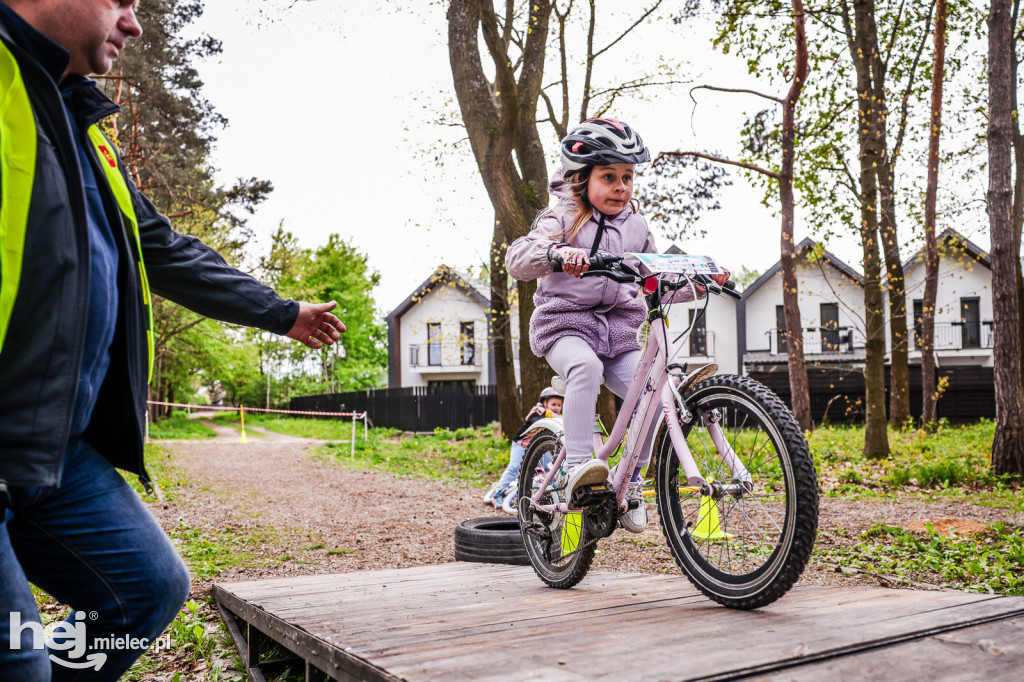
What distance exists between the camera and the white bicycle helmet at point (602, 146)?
3.45m

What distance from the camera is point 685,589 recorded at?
134 inches

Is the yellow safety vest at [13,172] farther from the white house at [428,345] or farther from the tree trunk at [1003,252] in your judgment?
the white house at [428,345]

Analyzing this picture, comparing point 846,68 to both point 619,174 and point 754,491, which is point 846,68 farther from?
point 754,491

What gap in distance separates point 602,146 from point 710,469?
145 cm

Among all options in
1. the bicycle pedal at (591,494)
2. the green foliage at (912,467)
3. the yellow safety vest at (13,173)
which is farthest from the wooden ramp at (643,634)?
the green foliage at (912,467)

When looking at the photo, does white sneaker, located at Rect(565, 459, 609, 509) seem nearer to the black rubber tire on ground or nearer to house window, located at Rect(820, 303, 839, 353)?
the black rubber tire on ground

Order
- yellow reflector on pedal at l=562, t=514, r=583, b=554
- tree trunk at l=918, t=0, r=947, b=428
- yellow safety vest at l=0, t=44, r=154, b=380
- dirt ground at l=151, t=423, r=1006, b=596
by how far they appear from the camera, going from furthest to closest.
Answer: tree trunk at l=918, t=0, r=947, b=428
dirt ground at l=151, t=423, r=1006, b=596
yellow reflector on pedal at l=562, t=514, r=583, b=554
yellow safety vest at l=0, t=44, r=154, b=380

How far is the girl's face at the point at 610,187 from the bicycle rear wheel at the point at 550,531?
1235 millimetres

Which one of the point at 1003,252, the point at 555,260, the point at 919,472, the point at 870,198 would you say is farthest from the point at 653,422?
the point at 870,198

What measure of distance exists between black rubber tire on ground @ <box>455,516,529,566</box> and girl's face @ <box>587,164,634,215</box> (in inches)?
92.4

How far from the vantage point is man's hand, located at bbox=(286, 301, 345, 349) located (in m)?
2.35

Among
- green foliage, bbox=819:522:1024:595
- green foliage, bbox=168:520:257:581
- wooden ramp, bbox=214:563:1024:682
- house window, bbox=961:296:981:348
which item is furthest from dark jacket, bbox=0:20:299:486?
house window, bbox=961:296:981:348

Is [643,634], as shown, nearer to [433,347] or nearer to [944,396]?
[944,396]

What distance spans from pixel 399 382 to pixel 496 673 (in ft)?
148
